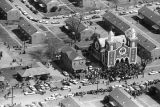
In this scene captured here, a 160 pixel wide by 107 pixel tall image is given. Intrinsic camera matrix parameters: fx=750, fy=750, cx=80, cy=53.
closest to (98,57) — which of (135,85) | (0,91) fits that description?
(135,85)

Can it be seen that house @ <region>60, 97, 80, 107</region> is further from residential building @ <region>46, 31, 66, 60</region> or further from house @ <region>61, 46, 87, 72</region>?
residential building @ <region>46, 31, 66, 60</region>

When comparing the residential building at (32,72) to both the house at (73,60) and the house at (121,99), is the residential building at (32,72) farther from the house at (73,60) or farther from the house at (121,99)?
the house at (121,99)

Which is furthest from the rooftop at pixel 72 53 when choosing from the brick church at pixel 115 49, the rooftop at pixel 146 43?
the rooftop at pixel 146 43

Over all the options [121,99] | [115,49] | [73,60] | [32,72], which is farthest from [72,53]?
[121,99]

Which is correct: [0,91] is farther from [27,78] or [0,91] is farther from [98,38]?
[98,38]

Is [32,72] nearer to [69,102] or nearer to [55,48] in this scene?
[55,48]
